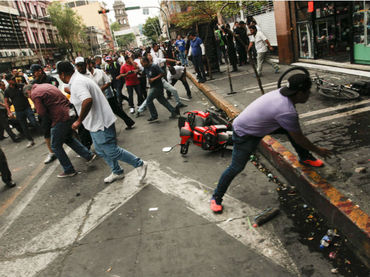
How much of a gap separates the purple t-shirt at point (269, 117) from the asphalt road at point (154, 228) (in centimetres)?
102

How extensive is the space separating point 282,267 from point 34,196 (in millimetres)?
4025

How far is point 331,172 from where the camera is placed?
3.58 metres

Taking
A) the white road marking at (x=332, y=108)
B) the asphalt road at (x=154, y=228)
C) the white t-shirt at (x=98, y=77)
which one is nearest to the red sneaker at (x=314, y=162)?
the asphalt road at (x=154, y=228)

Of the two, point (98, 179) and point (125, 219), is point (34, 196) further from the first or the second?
point (125, 219)

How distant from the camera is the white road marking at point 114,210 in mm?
3021

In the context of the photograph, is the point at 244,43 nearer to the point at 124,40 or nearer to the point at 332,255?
the point at 332,255

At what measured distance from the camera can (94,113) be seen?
4426 mm

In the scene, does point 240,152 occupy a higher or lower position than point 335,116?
higher

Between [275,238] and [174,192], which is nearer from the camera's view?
[275,238]

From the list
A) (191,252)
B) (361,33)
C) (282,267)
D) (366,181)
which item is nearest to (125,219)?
(191,252)

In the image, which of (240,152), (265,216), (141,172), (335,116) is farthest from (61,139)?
(335,116)

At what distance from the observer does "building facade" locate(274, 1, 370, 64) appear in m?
11.2

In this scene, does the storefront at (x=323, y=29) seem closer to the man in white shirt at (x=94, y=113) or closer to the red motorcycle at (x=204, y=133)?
the red motorcycle at (x=204, y=133)

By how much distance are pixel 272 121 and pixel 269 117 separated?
6cm
